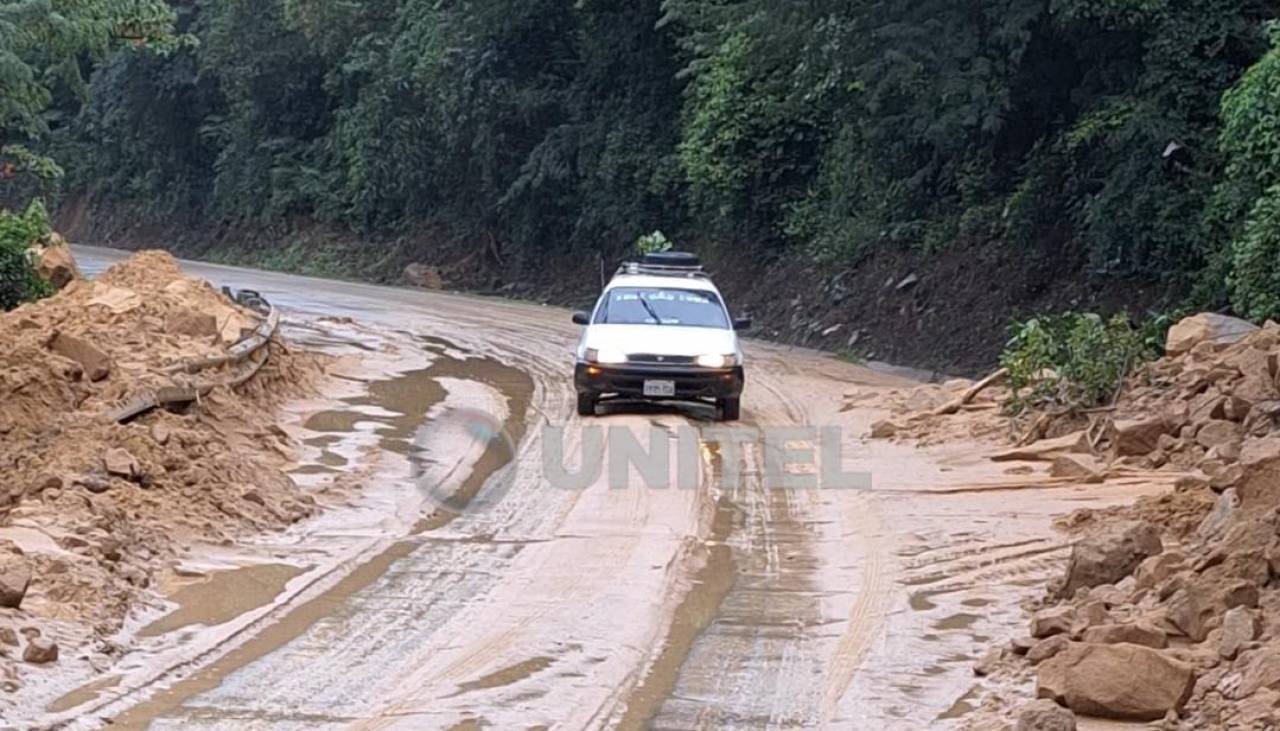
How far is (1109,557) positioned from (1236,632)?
1879mm

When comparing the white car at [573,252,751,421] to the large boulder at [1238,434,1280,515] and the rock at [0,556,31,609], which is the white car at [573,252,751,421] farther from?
the rock at [0,556,31,609]

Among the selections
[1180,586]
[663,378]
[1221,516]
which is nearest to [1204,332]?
[663,378]

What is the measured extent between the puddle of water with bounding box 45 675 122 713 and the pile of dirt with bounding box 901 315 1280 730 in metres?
4.31

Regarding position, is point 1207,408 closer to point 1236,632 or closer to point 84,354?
point 1236,632

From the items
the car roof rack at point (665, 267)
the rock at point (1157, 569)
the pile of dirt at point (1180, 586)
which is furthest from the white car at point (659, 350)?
the rock at point (1157, 569)

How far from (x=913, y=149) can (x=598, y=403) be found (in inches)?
637

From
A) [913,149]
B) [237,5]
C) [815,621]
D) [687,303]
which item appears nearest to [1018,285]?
[913,149]

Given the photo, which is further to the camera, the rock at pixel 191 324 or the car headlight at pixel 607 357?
the rock at pixel 191 324

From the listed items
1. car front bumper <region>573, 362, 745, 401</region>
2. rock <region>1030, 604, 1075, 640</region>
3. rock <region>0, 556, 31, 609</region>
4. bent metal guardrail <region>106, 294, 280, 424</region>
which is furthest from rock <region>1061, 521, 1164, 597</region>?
car front bumper <region>573, 362, 745, 401</region>

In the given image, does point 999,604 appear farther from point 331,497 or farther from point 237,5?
point 237,5

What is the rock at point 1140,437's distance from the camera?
1584 cm

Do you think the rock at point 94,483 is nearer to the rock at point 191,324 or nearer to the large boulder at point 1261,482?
the large boulder at point 1261,482

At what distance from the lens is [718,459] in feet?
55.9

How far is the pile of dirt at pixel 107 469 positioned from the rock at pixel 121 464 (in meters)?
0.02
